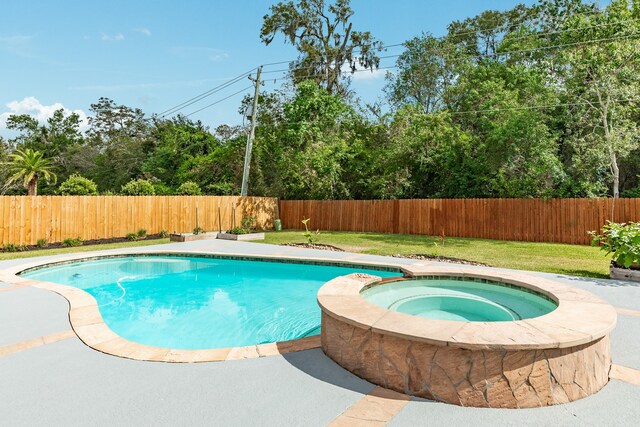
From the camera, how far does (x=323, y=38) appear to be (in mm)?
24375

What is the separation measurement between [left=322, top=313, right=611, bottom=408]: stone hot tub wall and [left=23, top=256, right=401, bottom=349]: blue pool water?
2.09m

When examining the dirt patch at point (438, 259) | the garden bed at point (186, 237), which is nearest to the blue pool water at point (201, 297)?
the dirt patch at point (438, 259)

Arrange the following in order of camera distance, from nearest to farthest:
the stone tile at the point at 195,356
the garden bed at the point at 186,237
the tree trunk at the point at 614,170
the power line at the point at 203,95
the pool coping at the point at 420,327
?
the pool coping at the point at 420,327, the stone tile at the point at 195,356, the tree trunk at the point at 614,170, the garden bed at the point at 186,237, the power line at the point at 203,95

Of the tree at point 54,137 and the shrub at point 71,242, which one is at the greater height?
the tree at point 54,137

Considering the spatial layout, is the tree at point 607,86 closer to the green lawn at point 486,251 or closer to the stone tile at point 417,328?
the green lawn at point 486,251

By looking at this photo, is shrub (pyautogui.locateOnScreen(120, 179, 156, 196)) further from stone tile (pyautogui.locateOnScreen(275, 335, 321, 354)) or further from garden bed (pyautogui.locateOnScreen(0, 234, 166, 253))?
stone tile (pyautogui.locateOnScreen(275, 335, 321, 354))

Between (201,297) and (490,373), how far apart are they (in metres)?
5.33

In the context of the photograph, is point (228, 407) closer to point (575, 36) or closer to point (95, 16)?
point (575, 36)

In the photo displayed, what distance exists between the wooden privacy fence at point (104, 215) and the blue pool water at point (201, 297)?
3.80 meters

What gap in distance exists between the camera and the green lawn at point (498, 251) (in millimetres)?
8313

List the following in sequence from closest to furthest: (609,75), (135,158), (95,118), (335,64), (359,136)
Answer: (609,75) < (359,136) < (335,64) < (135,158) < (95,118)

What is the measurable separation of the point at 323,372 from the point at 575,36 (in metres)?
17.5

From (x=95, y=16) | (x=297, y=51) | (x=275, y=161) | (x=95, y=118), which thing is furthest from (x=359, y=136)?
(x=95, y=118)

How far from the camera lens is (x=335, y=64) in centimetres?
2389
